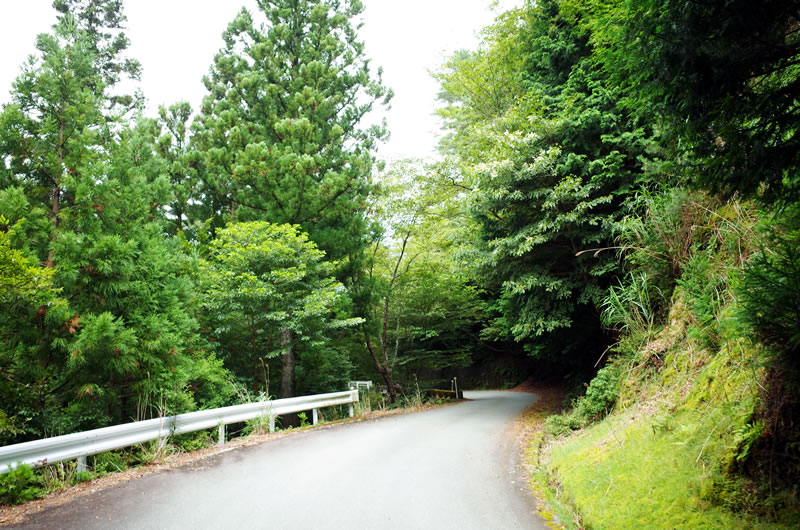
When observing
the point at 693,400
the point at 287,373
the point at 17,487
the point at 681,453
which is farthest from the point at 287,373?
the point at 681,453

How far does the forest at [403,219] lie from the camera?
285 centimetres

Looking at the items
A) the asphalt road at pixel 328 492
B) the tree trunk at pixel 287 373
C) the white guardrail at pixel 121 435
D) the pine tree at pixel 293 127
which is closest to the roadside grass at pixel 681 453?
the asphalt road at pixel 328 492

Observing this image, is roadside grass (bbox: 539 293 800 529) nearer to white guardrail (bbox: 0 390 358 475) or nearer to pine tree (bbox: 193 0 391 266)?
white guardrail (bbox: 0 390 358 475)

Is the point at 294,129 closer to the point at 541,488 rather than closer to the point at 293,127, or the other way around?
the point at 293,127

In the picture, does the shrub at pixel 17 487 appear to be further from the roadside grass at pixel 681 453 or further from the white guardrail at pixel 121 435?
the roadside grass at pixel 681 453

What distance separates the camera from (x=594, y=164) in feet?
33.6

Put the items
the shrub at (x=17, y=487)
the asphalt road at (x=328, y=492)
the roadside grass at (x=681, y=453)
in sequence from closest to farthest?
1. the roadside grass at (x=681, y=453)
2. the asphalt road at (x=328, y=492)
3. the shrub at (x=17, y=487)

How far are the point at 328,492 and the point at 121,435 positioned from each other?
289cm

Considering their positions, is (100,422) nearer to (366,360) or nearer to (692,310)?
(692,310)

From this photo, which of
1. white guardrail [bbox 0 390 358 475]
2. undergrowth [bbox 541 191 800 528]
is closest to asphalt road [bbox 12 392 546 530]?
white guardrail [bbox 0 390 358 475]

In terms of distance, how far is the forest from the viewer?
2.85m

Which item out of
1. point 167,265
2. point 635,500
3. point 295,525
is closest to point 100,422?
point 167,265

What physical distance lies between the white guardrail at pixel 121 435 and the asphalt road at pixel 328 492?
669mm

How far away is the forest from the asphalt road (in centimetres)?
157
